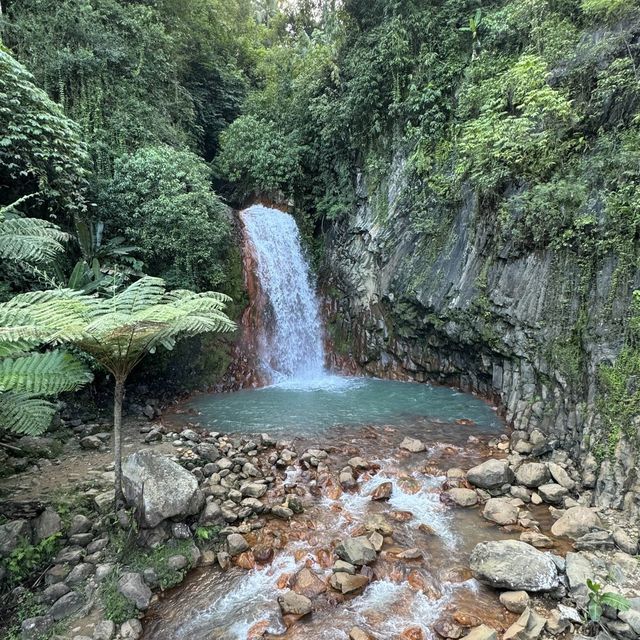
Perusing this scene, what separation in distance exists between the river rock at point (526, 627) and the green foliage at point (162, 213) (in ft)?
27.1

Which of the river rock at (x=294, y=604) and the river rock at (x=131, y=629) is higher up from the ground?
the river rock at (x=294, y=604)

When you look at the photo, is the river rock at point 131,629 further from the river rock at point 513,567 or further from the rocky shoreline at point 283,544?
the river rock at point 513,567

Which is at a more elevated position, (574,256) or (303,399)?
(574,256)

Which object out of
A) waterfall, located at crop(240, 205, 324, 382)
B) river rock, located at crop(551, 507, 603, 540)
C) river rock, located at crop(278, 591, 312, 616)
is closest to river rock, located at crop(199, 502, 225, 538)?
river rock, located at crop(278, 591, 312, 616)

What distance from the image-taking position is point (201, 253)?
9531 mm

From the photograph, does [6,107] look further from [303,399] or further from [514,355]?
[514,355]

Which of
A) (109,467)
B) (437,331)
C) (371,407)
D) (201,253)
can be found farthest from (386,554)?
(201,253)

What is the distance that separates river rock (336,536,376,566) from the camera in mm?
4191

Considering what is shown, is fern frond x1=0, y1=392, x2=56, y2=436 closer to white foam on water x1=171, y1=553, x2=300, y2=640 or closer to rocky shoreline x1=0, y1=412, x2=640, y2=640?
rocky shoreline x1=0, y1=412, x2=640, y2=640

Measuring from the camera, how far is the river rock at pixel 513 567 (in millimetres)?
3809

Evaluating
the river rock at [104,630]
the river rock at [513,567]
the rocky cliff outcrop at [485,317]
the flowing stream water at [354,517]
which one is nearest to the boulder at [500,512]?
the flowing stream water at [354,517]

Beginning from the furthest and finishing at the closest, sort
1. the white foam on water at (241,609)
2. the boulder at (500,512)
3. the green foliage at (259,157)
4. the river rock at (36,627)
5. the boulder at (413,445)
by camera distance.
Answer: the green foliage at (259,157) < the boulder at (413,445) < the boulder at (500,512) < the white foam on water at (241,609) < the river rock at (36,627)

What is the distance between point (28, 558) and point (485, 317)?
315 inches

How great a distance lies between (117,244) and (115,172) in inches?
68.8
